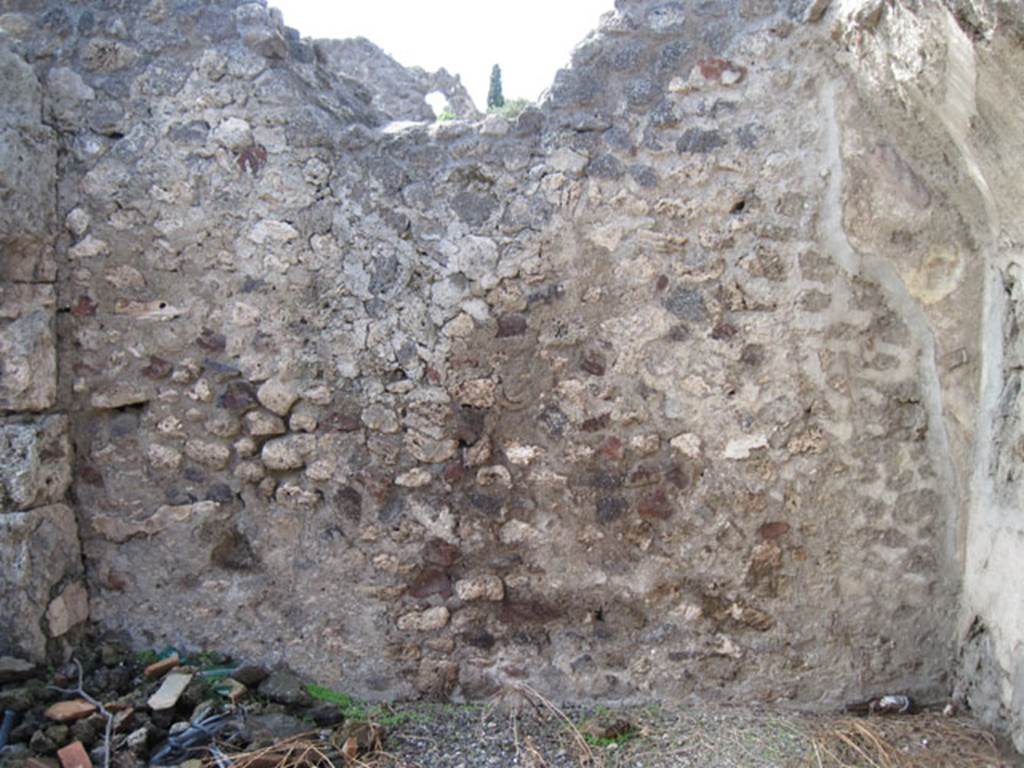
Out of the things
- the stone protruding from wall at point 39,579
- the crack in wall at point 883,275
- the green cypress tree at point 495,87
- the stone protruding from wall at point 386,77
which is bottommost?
the stone protruding from wall at point 39,579

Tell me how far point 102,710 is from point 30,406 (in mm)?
987

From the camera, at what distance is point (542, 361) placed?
119 inches

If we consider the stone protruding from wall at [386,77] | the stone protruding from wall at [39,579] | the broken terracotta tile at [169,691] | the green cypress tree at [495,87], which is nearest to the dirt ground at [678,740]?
the broken terracotta tile at [169,691]

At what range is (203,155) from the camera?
3.13 m

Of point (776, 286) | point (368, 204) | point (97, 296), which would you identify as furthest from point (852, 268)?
point (97, 296)

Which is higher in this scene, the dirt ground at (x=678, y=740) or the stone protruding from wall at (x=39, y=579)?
the stone protruding from wall at (x=39, y=579)

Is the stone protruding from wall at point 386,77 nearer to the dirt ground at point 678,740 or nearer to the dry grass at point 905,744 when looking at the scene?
the dirt ground at point 678,740

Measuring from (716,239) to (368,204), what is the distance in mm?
1128

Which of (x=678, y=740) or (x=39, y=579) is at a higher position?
(x=39, y=579)

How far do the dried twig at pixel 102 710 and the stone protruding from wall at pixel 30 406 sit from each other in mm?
130

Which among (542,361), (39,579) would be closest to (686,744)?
(542,361)

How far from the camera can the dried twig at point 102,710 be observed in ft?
8.82

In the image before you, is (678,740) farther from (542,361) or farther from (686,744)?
(542,361)

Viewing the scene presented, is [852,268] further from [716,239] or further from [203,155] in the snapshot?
[203,155]
